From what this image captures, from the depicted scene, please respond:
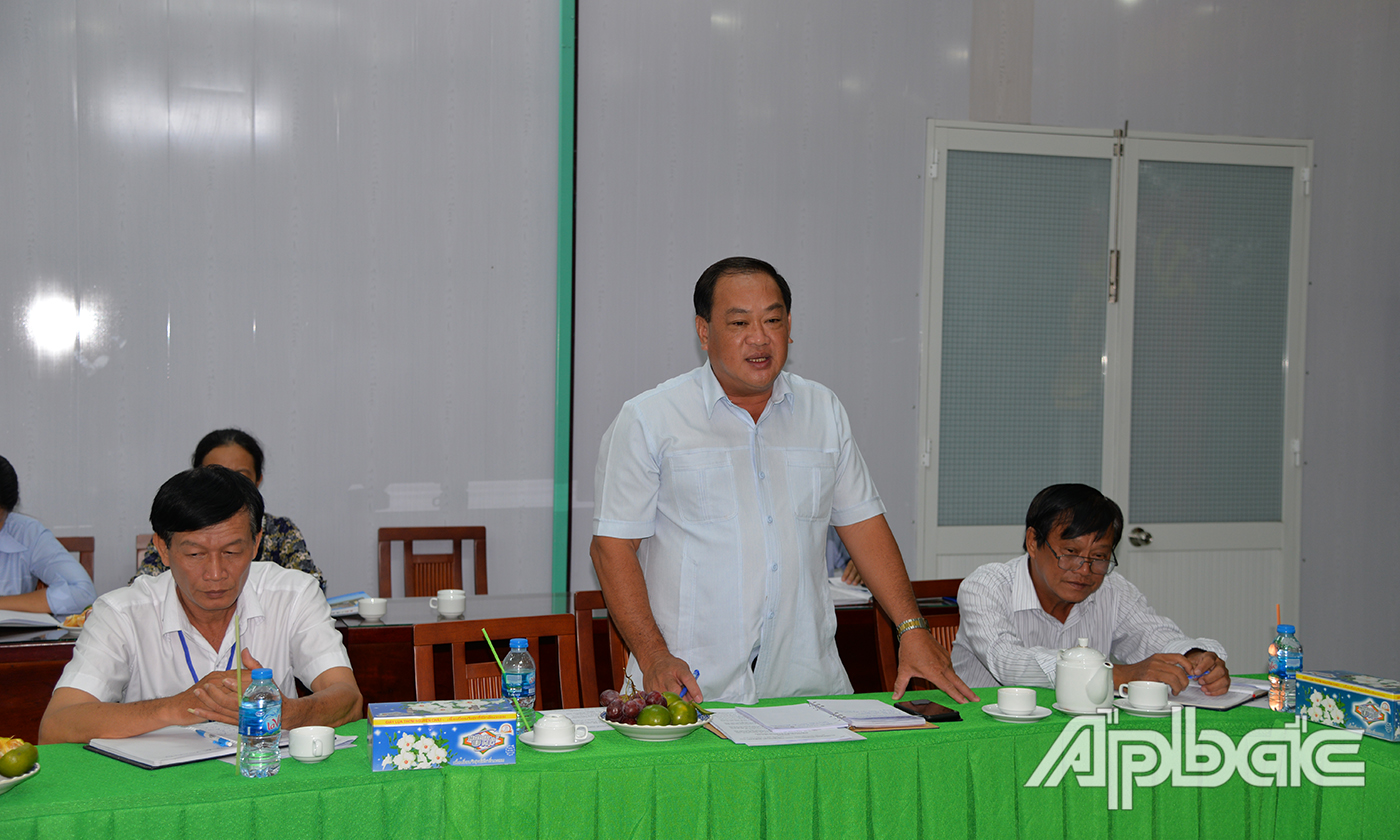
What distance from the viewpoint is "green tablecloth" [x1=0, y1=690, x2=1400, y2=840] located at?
5.26 feet

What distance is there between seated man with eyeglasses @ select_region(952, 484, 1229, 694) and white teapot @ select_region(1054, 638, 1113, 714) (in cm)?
25

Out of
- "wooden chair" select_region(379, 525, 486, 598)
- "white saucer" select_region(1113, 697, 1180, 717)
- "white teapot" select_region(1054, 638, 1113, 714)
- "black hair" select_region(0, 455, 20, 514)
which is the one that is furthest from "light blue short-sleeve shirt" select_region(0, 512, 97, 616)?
"white saucer" select_region(1113, 697, 1180, 717)

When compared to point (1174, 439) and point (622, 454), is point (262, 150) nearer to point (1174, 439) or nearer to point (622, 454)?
point (622, 454)

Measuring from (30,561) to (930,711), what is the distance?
297cm

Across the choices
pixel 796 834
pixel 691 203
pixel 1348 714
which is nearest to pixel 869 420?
pixel 691 203

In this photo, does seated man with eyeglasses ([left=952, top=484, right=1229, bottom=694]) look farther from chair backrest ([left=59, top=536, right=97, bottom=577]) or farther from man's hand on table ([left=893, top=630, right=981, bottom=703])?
chair backrest ([left=59, top=536, right=97, bottom=577])

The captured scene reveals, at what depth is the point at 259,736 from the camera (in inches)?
66.4

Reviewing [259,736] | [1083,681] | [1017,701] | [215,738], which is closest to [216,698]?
[215,738]

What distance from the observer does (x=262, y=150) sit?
4422 millimetres

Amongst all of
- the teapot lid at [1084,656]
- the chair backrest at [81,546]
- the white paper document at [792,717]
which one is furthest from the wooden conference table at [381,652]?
the chair backrest at [81,546]

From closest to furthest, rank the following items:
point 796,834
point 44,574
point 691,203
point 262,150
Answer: point 796,834 → point 44,574 → point 262,150 → point 691,203

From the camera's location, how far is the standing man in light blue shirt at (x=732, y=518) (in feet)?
7.52

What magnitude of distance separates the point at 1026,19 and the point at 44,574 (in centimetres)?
451

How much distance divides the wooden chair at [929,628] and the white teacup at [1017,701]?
552mm
